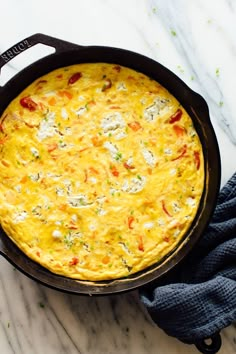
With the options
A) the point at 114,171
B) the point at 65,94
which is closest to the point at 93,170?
the point at 114,171

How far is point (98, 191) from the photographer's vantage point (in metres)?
2.11

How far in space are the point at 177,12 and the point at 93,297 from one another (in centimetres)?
83

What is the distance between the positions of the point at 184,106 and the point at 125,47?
0.29 metres

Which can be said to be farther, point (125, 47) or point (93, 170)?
point (125, 47)

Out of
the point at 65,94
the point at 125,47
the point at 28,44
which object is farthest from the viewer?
the point at 125,47

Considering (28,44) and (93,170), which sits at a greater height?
(28,44)

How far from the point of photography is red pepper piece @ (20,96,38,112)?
212 centimetres

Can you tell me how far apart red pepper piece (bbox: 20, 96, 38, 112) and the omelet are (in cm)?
3

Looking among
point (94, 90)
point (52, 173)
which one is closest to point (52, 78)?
point (94, 90)

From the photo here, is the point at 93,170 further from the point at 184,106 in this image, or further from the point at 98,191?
the point at 184,106

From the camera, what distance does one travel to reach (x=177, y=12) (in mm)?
2303

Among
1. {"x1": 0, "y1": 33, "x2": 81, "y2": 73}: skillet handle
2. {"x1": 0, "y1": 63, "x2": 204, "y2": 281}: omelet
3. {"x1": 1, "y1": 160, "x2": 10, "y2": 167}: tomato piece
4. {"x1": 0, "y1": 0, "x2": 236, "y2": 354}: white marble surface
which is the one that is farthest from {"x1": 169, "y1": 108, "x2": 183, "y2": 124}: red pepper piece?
{"x1": 1, "y1": 160, "x2": 10, "y2": 167}: tomato piece

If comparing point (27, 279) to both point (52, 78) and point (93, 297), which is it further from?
point (52, 78)

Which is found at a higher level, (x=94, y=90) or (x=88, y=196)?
(x=94, y=90)
